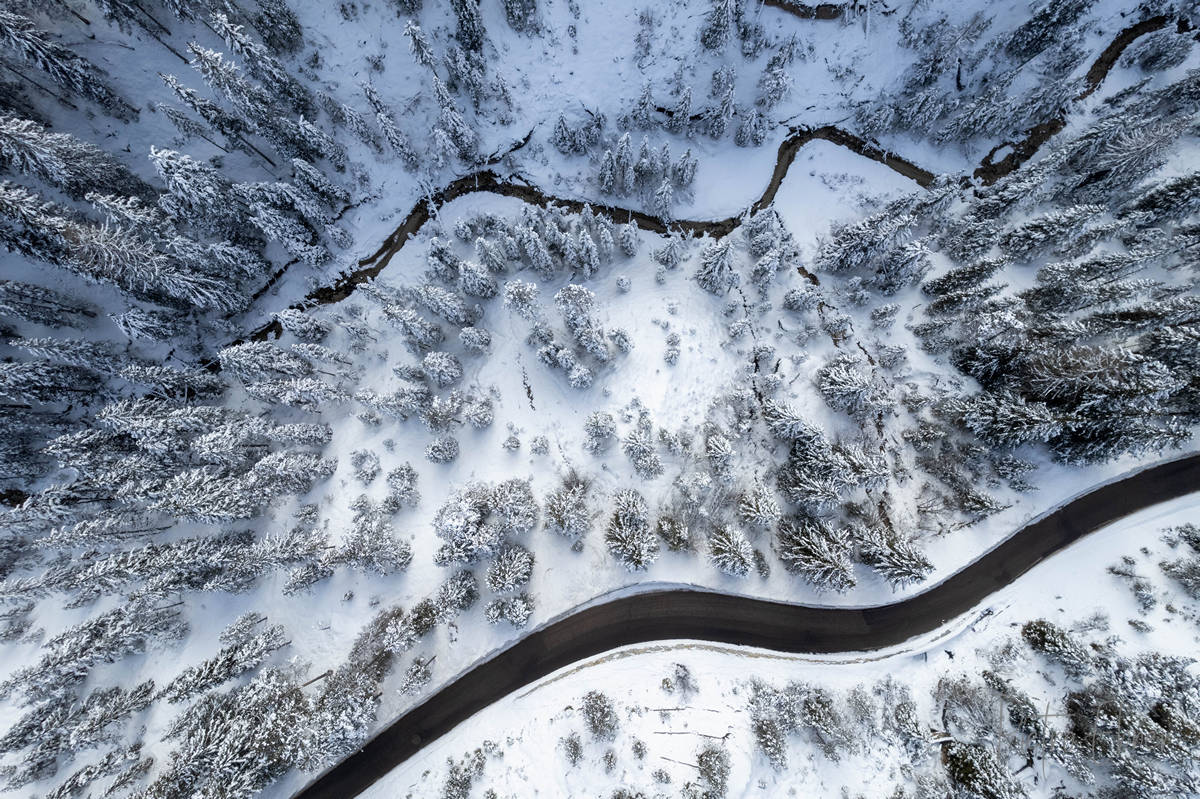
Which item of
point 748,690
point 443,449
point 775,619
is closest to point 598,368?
point 443,449

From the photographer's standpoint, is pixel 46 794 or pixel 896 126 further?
pixel 896 126

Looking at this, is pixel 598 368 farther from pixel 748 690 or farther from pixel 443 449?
pixel 748 690

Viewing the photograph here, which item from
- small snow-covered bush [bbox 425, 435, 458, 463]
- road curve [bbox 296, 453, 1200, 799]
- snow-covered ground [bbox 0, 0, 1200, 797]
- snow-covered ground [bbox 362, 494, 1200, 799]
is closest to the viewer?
snow-covered ground [bbox 362, 494, 1200, 799]

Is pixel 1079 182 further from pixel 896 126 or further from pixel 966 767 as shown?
pixel 966 767

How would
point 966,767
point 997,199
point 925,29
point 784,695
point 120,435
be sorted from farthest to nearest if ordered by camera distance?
1. point 925,29
2. point 997,199
3. point 120,435
4. point 784,695
5. point 966,767

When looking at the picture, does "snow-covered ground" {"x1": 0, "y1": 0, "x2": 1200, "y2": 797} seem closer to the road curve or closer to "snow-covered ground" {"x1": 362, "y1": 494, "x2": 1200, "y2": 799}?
"snow-covered ground" {"x1": 362, "y1": 494, "x2": 1200, "y2": 799}

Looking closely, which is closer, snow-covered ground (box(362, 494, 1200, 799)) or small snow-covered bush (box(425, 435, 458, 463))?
snow-covered ground (box(362, 494, 1200, 799))

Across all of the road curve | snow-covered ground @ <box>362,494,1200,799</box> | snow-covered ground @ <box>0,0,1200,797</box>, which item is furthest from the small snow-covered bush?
snow-covered ground @ <box>362,494,1200,799</box>

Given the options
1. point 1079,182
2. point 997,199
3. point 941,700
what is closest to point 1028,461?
point 941,700
